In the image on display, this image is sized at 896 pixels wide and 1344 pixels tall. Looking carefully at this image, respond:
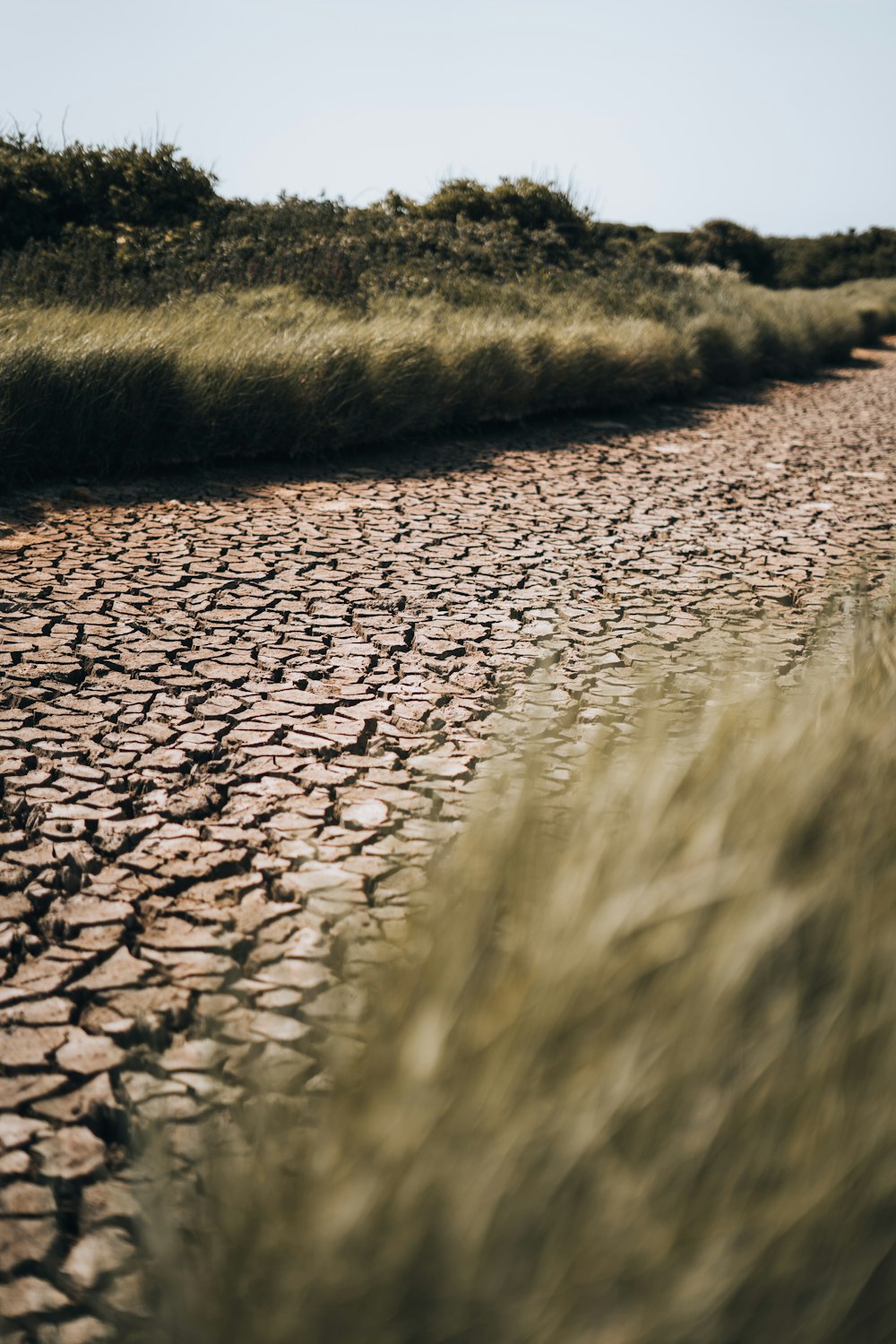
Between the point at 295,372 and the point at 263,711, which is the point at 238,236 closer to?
the point at 295,372

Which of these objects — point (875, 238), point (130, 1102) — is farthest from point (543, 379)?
point (875, 238)

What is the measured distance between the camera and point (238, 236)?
11055 mm

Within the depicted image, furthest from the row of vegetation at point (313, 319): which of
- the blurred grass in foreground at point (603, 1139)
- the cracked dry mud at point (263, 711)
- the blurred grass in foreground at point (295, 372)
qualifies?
the blurred grass in foreground at point (603, 1139)

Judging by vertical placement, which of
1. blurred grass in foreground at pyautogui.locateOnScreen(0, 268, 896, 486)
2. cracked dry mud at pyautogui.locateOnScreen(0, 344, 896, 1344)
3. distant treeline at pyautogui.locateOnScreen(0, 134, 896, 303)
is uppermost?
distant treeline at pyautogui.locateOnScreen(0, 134, 896, 303)

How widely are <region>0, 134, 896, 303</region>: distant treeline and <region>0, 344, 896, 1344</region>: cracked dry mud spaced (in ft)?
11.7

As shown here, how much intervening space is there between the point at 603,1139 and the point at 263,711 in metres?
2.12

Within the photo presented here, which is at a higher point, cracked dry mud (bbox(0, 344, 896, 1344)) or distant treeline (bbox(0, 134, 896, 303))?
distant treeline (bbox(0, 134, 896, 303))

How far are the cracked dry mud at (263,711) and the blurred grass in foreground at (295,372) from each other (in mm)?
383

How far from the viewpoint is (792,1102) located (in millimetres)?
849

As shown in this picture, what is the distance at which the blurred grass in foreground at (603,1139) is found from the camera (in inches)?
29.5

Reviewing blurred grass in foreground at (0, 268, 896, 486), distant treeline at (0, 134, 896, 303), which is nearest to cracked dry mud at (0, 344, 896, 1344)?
blurred grass in foreground at (0, 268, 896, 486)

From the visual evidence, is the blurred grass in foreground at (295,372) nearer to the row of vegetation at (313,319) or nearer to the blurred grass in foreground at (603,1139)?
the row of vegetation at (313,319)

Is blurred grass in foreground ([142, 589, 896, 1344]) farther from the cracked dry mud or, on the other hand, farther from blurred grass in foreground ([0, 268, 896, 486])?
blurred grass in foreground ([0, 268, 896, 486])

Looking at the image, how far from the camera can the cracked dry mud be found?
1531 millimetres
